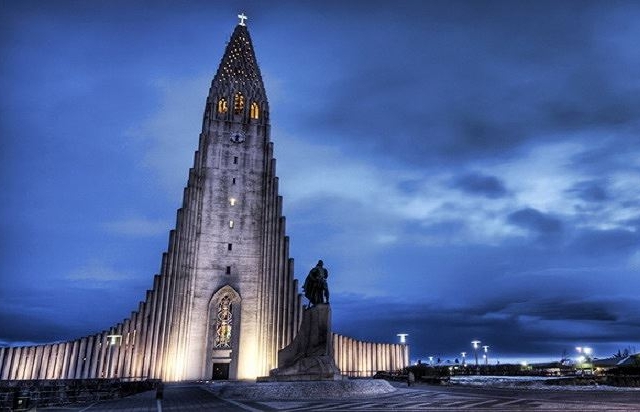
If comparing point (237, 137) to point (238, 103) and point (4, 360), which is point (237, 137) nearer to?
point (238, 103)

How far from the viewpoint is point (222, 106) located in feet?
172

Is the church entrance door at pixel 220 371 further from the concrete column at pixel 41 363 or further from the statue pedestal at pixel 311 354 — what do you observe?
the statue pedestal at pixel 311 354

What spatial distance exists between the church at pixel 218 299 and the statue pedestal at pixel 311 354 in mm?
19699

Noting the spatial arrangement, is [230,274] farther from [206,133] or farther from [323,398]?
[323,398]

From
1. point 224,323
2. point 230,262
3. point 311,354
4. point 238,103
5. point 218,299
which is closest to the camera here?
point 311,354

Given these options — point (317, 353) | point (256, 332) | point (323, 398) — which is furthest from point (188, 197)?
point (323, 398)

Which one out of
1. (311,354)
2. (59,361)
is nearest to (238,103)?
(59,361)

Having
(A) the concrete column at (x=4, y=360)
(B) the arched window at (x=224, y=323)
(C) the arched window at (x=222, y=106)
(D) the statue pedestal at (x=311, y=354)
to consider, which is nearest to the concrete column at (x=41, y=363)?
(A) the concrete column at (x=4, y=360)

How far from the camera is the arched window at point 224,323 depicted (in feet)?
143

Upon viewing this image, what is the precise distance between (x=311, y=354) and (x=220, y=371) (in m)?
22.8

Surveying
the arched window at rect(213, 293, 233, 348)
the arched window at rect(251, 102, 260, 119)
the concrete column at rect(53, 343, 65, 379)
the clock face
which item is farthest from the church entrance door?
the arched window at rect(251, 102, 260, 119)

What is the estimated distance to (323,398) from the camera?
762 inches

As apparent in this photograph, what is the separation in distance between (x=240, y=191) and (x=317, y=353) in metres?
28.0

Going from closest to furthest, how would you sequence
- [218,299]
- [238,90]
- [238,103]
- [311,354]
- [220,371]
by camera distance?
[311,354], [220,371], [218,299], [238,103], [238,90]
